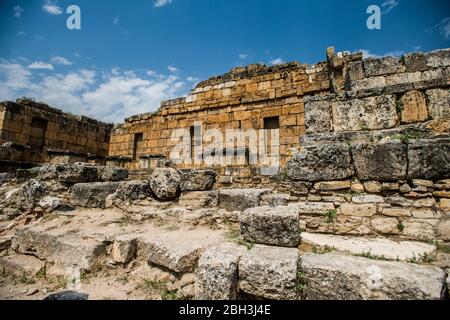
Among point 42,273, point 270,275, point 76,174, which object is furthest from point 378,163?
point 76,174

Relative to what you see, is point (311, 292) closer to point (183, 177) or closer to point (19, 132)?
point (183, 177)

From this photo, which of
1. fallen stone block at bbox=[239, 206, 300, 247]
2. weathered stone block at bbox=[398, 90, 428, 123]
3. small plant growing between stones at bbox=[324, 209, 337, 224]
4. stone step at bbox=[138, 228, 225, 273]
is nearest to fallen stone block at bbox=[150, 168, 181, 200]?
stone step at bbox=[138, 228, 225, 273]

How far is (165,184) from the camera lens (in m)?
4.16

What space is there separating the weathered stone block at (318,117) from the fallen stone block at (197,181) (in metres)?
1.88

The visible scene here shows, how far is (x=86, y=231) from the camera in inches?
134

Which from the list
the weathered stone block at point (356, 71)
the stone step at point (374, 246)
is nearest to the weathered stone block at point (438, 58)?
the weathered stone block at point (356, 71)

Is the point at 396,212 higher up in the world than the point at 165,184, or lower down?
lower down

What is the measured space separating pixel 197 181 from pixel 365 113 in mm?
2681

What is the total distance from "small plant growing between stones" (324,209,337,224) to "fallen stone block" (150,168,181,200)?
249cm

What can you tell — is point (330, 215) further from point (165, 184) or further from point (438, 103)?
point (165, 184)

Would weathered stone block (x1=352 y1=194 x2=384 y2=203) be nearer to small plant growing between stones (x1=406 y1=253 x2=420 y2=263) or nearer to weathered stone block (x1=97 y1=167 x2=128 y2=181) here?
small plant growing between stones (x1=406 y1=253 x2=420 y2=263)

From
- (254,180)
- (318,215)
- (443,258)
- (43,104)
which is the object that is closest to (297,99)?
(254,180)

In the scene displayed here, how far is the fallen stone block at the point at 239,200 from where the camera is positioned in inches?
143
